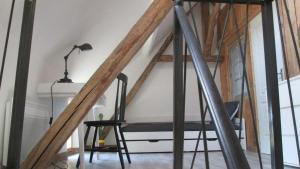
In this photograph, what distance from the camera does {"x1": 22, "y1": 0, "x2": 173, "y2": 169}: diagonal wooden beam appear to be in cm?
212

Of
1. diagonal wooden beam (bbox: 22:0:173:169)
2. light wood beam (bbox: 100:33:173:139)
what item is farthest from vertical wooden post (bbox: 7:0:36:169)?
light wood beam (bbox: 100:33:173:139)

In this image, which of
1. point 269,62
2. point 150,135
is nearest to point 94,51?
point 150,135

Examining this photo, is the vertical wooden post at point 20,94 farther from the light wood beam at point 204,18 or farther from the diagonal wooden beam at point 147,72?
the light wood beam at point 204,18

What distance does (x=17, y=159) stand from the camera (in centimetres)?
98

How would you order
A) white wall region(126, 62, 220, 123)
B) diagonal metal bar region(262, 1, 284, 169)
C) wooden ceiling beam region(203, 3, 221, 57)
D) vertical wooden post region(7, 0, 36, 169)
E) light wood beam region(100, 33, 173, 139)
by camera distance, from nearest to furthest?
1. diagonal metal bar region(262, 1, 284, 169)
2. vertical wooden post region(7, 0, 36, 169)
3. wooden ceiling beam region(203, 3, 221, 57)
4. light wood beam region(100, 33, 173, 139)
5. white wall region(126, 62, 220, 123)

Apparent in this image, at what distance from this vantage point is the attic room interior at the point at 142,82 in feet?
2.94

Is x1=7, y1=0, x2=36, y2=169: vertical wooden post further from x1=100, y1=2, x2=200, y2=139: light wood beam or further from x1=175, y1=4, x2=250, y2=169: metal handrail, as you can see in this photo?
x1=100, y1=2, x2=200, y2=139: light wood beam

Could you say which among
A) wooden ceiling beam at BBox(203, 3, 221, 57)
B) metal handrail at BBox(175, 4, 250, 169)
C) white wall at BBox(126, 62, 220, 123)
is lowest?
metal handrail at BBox(175, 4, 250, 169)

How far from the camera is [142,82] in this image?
645cm

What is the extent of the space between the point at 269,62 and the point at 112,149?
7.96 feet

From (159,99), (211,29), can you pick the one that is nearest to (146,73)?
(159,99)

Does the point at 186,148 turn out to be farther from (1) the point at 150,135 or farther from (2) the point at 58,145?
(2) the point at 58,145

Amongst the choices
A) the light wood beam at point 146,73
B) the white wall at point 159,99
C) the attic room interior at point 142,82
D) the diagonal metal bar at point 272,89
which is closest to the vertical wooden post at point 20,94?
the attic room interior at point 142,82

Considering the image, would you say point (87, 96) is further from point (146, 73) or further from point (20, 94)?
point (146, 73)
